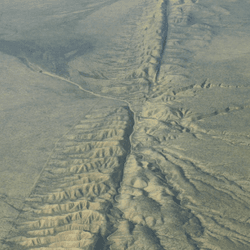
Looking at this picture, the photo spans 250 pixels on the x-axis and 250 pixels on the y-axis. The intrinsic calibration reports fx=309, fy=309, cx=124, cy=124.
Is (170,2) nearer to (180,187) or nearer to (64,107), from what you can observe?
(64,107)

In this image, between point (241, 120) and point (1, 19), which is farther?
point (1, 19)

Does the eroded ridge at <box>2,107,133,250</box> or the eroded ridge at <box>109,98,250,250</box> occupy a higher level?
the eroded ridge at <box>109,98,250,250</box>

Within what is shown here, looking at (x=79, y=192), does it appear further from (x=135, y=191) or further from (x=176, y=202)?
(x=176, y=202)

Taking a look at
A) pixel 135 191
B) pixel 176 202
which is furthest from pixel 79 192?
pixel 176 202

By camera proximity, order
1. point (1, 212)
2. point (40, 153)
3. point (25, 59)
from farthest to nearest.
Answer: point (25, 59) → point (40, 153) → point (1, 212)

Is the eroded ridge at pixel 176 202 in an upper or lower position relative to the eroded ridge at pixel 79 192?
upper

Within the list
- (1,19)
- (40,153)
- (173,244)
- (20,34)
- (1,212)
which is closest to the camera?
(173,244)

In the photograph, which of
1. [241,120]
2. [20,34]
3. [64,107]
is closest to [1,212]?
[64,107]
